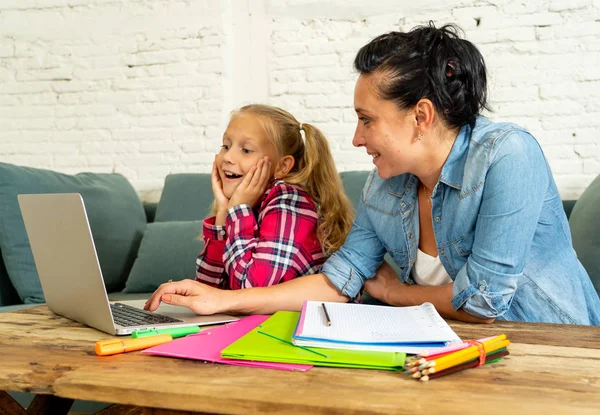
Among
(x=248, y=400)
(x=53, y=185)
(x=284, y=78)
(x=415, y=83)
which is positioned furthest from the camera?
(x=284, y=78)

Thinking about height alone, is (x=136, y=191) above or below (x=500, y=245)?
below

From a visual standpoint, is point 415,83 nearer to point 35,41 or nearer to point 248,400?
point 248,400

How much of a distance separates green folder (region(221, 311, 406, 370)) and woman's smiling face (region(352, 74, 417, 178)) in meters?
0.57

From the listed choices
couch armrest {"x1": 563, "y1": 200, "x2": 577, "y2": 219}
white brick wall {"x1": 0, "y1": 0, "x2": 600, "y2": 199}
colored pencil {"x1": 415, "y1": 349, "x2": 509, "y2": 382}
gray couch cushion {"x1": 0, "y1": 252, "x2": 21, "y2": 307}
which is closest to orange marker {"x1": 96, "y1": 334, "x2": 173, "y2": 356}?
colored pencil {"x1": 415, "y1": 349, "x2": 509, "y2": 382}

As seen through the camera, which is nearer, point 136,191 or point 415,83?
point 415,83

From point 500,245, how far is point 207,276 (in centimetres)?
86

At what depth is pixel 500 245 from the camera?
127cm

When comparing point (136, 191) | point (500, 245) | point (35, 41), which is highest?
point (35, 41)

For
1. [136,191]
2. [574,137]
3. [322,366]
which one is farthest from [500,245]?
[136,191]

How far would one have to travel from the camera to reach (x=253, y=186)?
1726 mm

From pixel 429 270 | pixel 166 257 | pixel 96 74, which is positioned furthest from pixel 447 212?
pixel 96 74

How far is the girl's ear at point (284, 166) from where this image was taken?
5.85 feet

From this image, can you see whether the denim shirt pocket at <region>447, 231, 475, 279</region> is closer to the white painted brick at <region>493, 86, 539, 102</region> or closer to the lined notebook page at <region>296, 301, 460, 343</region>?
the lined notebook page at <region>296, 301, 460, 343</region>

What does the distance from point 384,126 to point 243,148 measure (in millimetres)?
482
